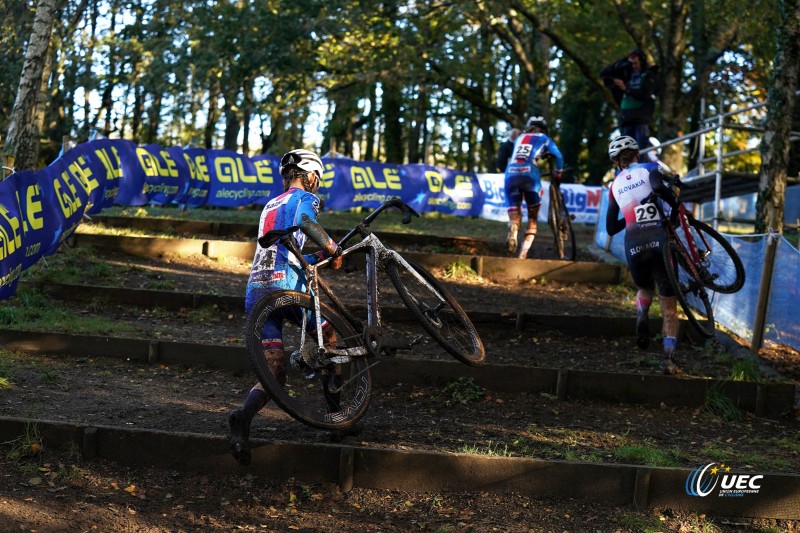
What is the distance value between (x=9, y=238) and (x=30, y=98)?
5507 mm

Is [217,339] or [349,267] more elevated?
[349,267]

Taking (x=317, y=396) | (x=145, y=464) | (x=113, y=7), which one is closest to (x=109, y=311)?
(x=317, y=396)

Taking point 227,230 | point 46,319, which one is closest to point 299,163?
point 46,319

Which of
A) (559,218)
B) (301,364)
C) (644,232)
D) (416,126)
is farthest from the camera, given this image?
(416,126)

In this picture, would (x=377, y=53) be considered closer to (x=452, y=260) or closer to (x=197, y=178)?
(x=197, y=178)

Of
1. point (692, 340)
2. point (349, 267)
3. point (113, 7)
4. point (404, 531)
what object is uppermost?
point (113, 7)

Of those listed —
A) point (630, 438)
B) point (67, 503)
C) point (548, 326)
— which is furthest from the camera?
point (548, 326)

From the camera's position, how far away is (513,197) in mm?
13477

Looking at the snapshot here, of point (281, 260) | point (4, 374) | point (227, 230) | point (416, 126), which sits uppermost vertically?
point (416, 126)

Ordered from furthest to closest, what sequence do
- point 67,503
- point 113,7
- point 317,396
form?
point 113,7
point 317,396
point 67,503

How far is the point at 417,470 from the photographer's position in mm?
6180

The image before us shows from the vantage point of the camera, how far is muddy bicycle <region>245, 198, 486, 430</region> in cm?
606

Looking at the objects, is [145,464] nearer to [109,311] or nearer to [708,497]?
[708,497]

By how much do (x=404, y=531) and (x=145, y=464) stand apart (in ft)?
6.12
